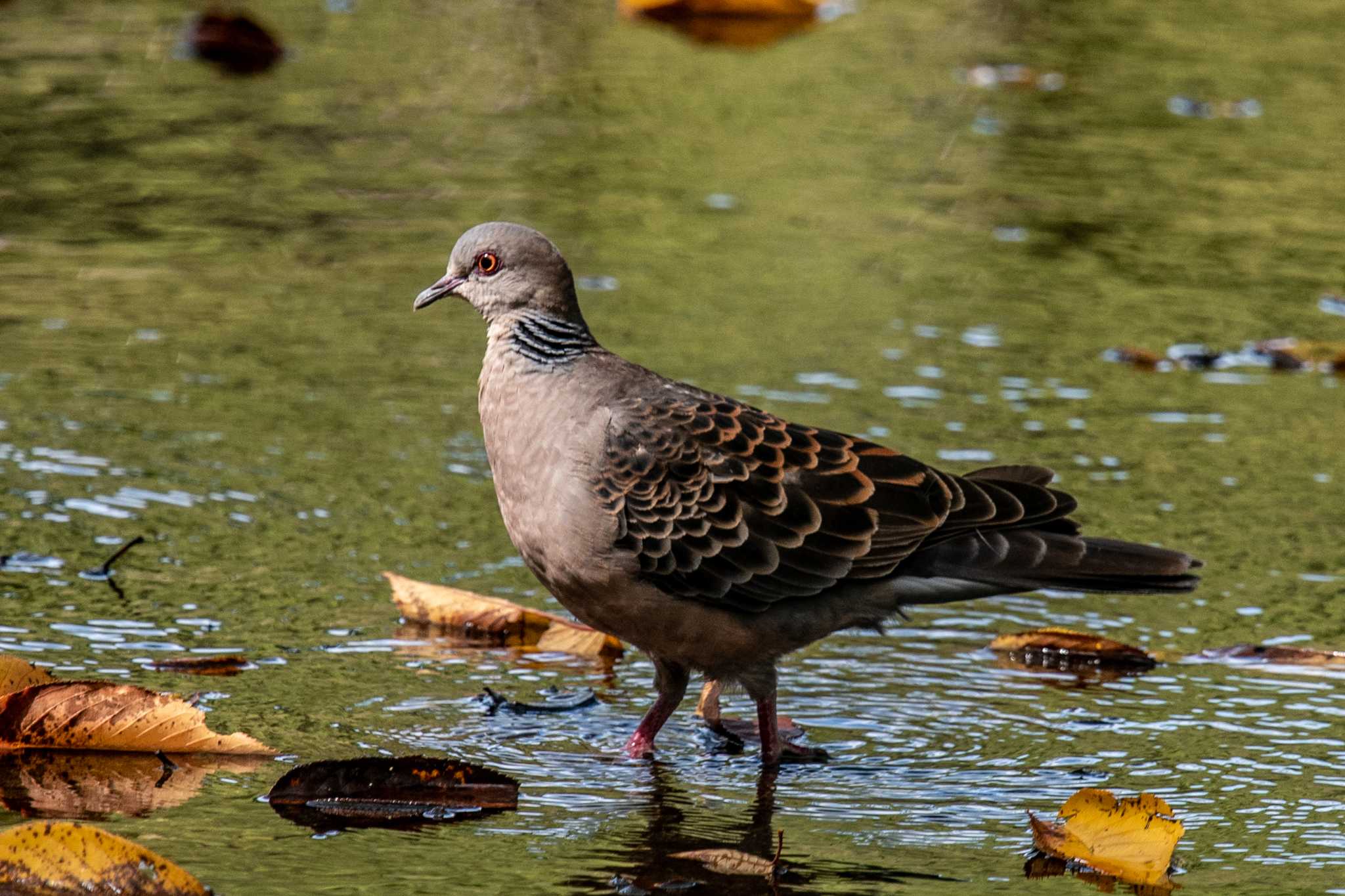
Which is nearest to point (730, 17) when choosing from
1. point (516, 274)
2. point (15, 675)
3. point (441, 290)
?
point (441, 290)

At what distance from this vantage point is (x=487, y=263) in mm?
5836

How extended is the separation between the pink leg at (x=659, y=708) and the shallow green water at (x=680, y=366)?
A: 0.08 metres

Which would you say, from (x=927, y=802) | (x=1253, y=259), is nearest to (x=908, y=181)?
(x=1253, y=259)

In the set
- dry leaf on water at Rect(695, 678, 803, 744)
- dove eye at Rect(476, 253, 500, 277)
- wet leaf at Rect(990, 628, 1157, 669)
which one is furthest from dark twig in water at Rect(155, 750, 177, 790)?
wet leaf at Rect(990, 628, 1157, 669)

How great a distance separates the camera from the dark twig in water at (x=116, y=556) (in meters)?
6.16

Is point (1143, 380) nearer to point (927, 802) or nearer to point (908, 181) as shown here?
point (908, 181)

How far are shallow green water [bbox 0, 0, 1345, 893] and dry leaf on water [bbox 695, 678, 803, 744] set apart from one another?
0.11 metres

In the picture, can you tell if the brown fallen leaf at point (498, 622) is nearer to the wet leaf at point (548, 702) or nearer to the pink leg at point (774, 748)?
the wet leaf at point (548, 702)

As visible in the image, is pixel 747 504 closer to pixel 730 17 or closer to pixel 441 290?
pixel 441 290

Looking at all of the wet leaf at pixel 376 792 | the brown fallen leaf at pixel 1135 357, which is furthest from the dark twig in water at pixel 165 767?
the brown fallen leaf at pixel 1135 357

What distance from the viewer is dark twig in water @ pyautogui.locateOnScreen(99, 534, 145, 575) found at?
20.2ft

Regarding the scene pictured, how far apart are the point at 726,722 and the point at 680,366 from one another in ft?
9.60

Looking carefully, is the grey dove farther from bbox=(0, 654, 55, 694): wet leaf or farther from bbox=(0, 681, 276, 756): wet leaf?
bbox=(0, 654, 55, 694): wet leaf

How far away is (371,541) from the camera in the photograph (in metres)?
6.77
